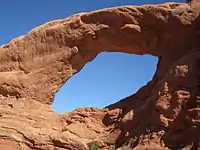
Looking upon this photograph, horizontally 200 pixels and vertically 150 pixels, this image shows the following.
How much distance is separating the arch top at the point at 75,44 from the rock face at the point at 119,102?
52 millimetres

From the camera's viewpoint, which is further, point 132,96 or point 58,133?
point 132,96

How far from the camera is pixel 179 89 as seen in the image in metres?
15.7

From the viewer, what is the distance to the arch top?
60.5ft

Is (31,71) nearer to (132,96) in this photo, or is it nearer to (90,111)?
(90,111)

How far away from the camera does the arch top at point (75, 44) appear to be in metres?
18.5

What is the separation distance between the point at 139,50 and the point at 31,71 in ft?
19.9

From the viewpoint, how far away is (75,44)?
63.8 feet

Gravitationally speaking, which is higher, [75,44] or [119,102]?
[75,44]

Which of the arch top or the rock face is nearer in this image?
the rock face

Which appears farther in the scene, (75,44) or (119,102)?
(119,102)

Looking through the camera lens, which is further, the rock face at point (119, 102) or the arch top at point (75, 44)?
the arch top at point (75, 44)

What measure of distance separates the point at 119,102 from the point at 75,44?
4.07 meters

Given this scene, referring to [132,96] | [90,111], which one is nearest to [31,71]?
[90,111]

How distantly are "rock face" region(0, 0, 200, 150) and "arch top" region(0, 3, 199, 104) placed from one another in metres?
0.05
